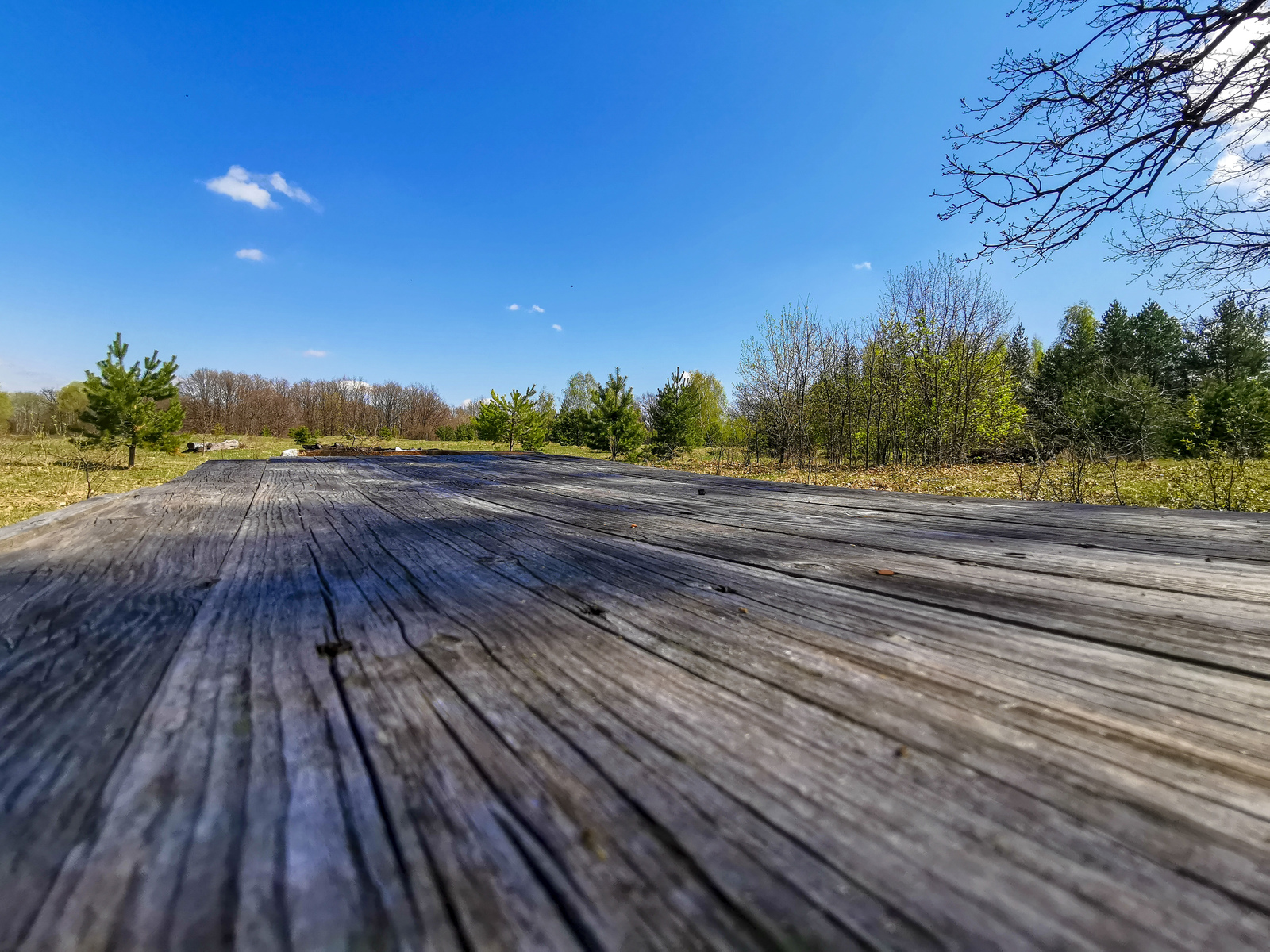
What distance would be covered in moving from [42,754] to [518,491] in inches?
105

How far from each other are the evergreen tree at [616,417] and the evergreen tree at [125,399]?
14.1m

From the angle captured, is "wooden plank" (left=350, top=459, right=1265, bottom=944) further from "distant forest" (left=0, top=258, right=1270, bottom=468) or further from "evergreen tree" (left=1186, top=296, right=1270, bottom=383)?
"evergreen tree" (left=1186, top=296, right=1270, bottom=383)

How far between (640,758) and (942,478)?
1329 cm

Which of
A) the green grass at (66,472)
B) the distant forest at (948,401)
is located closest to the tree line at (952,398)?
the distant forest at (948,401)

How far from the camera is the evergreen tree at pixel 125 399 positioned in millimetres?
14906

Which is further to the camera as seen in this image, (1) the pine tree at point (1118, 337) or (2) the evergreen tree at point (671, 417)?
(1) the pine tree at point (1118, 337)

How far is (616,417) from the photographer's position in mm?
19141

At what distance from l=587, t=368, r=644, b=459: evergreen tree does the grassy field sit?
235cm

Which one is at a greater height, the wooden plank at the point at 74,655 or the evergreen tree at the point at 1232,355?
the evergreen tree at the point at 1232,355

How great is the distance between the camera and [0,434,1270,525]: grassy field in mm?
6734

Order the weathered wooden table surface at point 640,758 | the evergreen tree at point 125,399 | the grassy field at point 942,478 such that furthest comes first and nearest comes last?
1. the evergreen tree at point 125,399
2. the grassy field at point 942,478
3. the weathered wooden table surface at point 640,758

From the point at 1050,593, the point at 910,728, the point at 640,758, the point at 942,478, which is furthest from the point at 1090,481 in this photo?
the point at 640,758

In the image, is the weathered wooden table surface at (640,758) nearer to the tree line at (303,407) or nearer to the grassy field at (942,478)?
the grassy field at (942,478)

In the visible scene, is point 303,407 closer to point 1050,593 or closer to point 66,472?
point 66,472
